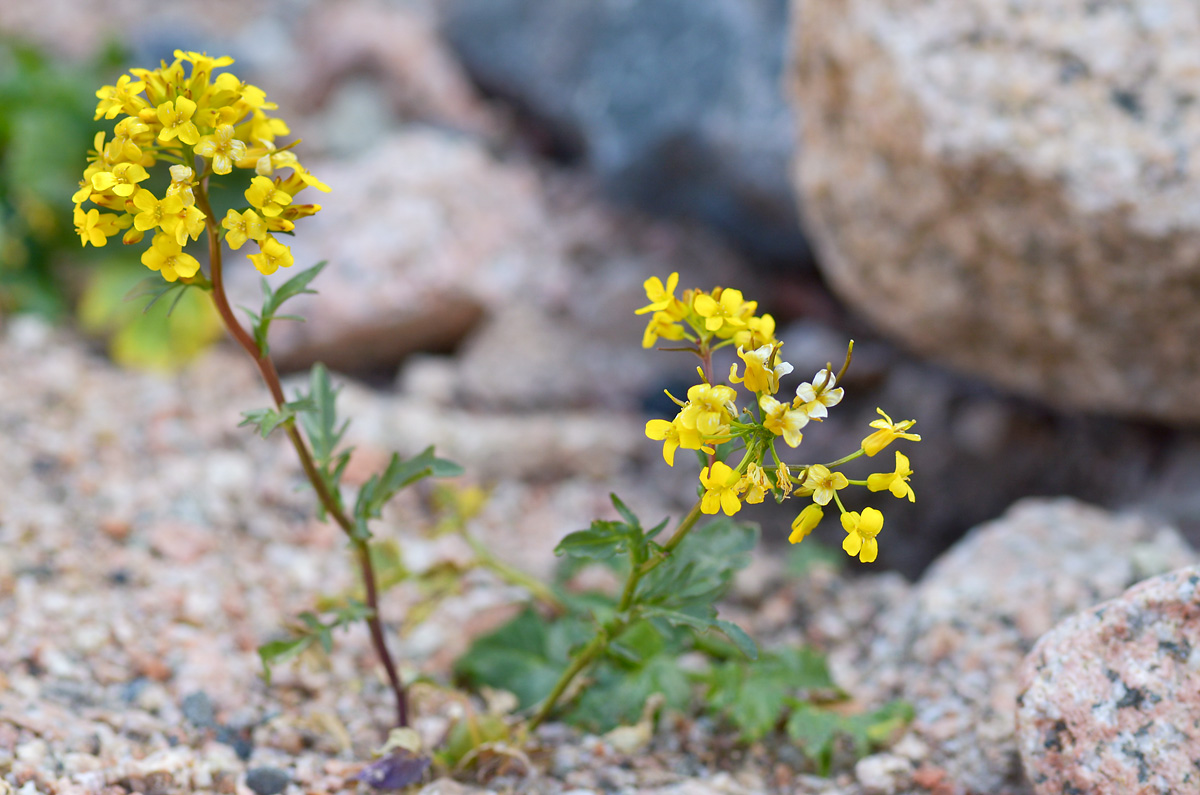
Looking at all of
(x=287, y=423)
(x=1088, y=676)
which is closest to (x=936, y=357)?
(x=1088, y=676)

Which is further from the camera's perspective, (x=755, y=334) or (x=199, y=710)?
(x=199, y=710)

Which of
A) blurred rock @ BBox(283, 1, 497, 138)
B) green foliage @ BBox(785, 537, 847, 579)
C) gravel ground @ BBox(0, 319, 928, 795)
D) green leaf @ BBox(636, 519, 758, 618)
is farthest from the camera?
blurred rock @ BBox(283, 1, 497, 138)

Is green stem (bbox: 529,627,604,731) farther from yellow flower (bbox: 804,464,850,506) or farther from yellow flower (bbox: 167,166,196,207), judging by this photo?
yellow flower (bbox: 167,166,196,207)

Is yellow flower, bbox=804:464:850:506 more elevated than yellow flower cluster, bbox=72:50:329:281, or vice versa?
yellow flower cluster, bbox=72:50:329:281

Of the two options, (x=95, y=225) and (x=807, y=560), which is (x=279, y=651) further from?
(x=807, y=560)

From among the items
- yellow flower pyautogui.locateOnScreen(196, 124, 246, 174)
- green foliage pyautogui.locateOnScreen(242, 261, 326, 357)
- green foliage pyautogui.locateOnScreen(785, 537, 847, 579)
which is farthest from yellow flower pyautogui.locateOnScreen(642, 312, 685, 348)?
green foliage pyautogui.locateOnScreen(785, 537, 847, 579)

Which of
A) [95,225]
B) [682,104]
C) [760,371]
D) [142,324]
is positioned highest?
[682,104]

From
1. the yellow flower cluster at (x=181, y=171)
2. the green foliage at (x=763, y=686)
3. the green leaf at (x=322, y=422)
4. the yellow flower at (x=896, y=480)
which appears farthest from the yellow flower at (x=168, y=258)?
the green foliage at (x=763, y=686)

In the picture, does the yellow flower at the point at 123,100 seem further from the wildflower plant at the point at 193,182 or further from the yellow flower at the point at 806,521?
the yellow flower at the point at 806,521

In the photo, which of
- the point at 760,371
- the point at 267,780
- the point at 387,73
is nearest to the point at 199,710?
the point at 267,780
